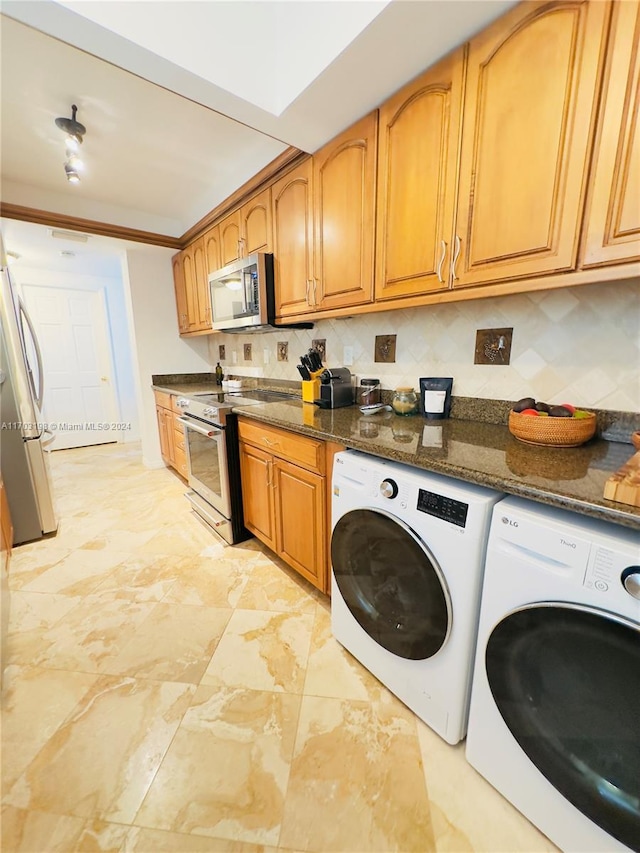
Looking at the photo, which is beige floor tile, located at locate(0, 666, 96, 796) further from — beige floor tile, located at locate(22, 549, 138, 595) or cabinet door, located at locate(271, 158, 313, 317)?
cabinet door, located at locate(271, 158, 313, 317)

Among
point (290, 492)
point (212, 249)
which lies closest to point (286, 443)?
point (290, 492)

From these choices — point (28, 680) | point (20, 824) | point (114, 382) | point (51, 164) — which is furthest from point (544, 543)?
point (114, 382)

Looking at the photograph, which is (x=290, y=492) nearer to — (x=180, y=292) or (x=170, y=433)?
(x=170, y=433)

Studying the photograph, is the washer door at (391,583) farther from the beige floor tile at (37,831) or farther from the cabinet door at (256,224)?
the cabinet door at (256,224)

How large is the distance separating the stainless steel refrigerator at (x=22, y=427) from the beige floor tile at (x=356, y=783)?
7.29 feet

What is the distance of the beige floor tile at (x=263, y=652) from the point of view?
51.3 inches

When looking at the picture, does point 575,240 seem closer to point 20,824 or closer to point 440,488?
point 440,488

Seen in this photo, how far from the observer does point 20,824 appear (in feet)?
2.96

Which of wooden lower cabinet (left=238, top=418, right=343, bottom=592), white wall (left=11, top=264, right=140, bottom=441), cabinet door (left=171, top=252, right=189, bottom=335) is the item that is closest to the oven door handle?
wooden lower cabinet (left=238, top=418, right=343, bottom=592)

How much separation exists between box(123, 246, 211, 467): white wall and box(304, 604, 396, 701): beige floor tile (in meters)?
3.04

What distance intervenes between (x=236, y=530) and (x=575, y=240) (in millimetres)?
2167

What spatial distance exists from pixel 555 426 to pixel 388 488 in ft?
1.93

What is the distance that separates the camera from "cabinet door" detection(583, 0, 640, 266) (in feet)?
2.74

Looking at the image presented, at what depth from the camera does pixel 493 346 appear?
1473 millimetres
